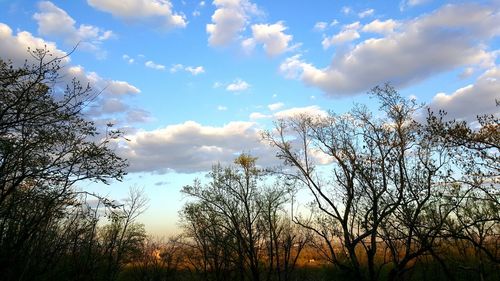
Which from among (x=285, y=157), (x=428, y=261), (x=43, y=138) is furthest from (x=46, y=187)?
(x=428, y=261)

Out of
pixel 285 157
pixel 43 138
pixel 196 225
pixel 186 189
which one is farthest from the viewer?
pixel 196 225

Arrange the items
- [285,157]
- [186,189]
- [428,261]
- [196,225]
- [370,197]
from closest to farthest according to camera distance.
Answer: [370,197] < [285,157] < [186,189] < [428,261] < [196,225]

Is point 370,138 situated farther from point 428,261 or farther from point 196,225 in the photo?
point 196,225

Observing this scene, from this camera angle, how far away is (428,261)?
126 ft

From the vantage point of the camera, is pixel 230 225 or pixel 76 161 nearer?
pixel 76 161

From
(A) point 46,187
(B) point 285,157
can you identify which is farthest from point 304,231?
(A) point 46,187

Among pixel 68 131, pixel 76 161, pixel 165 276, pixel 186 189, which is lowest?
pixel 165 276

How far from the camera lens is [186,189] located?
35.9 metres

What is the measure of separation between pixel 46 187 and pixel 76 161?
1449 mm

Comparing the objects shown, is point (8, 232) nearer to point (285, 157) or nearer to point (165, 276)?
point (285, 157)

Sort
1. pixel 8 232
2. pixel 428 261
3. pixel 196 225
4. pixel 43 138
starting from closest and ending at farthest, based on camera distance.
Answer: pixel 43 138
pixel 8 232
pixel 428 261
pixel 196 225

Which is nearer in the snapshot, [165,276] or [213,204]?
[213,204]

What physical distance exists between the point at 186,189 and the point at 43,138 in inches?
939

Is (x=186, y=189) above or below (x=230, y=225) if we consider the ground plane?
above
